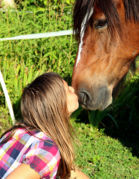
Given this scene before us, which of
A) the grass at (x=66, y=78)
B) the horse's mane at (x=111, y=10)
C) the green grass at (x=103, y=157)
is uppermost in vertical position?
the horse's mane at (x=111, y=10)

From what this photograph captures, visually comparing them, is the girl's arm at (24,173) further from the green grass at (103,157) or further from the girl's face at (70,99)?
the green grass at (103,157)

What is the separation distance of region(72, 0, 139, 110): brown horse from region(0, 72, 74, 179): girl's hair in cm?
53

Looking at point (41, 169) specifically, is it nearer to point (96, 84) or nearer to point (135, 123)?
point (96, 84)

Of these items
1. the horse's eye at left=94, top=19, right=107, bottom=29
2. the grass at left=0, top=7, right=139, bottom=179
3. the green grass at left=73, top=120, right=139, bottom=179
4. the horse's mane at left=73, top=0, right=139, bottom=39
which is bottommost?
the green grass at left=73, top=120, right=139, bottom=179

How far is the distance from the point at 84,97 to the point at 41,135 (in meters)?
0.78

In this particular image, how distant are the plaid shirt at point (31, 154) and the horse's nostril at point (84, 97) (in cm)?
73

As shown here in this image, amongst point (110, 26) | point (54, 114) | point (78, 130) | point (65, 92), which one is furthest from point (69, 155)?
point (78, 130)

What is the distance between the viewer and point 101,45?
2432 mm

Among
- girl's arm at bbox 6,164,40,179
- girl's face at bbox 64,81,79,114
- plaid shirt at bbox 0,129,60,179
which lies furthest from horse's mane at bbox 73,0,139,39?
girl's arm at bbox 6,164,40,179

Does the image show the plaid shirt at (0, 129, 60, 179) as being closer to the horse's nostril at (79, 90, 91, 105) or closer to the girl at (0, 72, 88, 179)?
the girl at (0, 72, 88, 179)

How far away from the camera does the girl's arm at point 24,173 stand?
1560 millimetres

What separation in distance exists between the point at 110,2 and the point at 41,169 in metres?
1.42

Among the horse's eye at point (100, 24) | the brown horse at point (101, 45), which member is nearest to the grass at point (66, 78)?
the brown horse at point (101, 45)

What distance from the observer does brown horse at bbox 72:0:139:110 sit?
2.35 m
